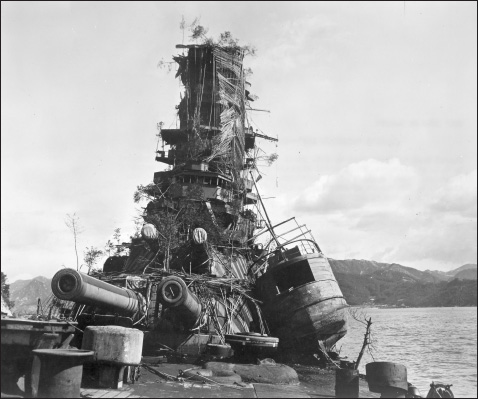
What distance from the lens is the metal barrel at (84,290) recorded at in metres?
8.56

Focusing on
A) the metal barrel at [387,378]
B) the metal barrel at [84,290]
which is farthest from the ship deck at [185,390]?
the metal barrel at [84,290]

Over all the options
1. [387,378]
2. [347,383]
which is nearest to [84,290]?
[347,383]

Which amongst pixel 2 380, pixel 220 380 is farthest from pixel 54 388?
pixel 220 380

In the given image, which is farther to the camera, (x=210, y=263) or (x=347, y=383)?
(x=210, y=263)

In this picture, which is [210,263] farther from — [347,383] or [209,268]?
[347,383]

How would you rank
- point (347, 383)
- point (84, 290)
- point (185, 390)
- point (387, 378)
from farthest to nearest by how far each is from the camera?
point (387, 378), point (347, 383), point (185, 390), point (84, 290)

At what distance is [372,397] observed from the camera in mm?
10953

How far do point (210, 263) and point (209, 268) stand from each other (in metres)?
0.26

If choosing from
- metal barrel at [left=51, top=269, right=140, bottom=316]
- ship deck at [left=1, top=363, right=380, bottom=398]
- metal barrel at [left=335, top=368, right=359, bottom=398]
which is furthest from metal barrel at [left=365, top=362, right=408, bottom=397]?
metal barrel at [left=51, top=269, right=140, bottom=316]

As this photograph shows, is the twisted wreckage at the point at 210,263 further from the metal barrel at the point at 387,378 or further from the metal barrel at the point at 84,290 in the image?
the metal barrel at the point at 387,378

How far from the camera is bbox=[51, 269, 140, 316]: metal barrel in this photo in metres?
8.56

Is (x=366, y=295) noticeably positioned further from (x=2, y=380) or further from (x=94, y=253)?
(x=2, y=380)

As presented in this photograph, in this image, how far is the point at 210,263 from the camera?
18969mm

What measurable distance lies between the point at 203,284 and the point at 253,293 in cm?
495
